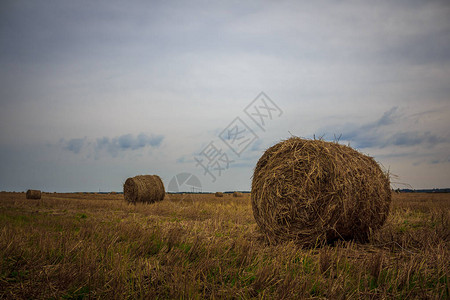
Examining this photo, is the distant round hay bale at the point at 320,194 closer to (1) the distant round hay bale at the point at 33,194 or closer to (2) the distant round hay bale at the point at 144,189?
(2) the distant round hay bale at the point at 144,189

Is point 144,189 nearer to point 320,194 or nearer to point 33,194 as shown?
point 33,194

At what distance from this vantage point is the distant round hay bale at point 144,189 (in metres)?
18.7

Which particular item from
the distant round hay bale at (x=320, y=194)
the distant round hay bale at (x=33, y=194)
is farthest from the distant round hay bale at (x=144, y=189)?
the distant round hay bale at (x=320, y=194)

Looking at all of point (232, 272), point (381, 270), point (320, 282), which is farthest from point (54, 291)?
point (381, 270)

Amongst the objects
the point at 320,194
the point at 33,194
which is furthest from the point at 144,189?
the point at 320,194

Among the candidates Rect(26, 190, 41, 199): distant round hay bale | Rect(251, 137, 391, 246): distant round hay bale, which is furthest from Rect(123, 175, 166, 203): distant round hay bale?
Rect(251, 137, 391, 246): distant round hay bale

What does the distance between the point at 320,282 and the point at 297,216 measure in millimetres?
2819

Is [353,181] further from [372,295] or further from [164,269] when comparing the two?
A: [164,269]

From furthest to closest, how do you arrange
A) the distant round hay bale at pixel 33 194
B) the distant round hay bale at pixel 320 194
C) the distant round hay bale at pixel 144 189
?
1. the distant round hay bale at pixel 33 194
2. the distant round hay bale at pixel 144 189
3. the distant round hay bale at pixel 320 194

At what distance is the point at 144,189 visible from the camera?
1903 centimetres

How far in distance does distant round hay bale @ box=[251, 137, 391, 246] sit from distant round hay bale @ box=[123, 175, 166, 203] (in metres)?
13.6

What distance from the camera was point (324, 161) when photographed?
5988 millimetres

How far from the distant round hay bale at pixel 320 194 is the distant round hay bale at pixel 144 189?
1361cm

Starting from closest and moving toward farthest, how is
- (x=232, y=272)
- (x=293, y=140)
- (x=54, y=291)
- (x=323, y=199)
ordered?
(x=54, y=291) → (x=232, y=272) → (x=323, y=199) → (x=293, y=140)
